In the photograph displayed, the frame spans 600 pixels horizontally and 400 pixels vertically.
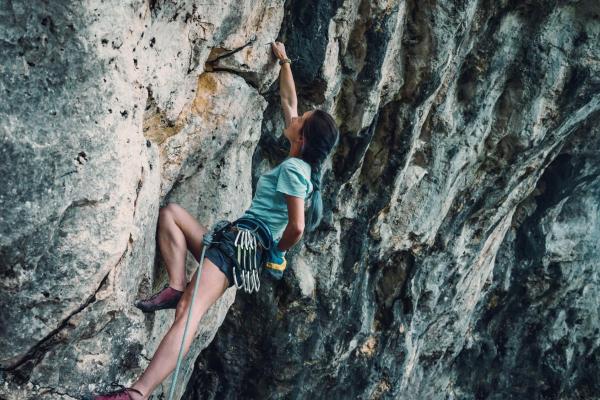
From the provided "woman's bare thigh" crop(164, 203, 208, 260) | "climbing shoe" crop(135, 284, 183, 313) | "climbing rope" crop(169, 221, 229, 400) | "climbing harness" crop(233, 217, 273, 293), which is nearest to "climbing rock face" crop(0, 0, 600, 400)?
"climbing shoe" crop(135, 284, 183, 313)

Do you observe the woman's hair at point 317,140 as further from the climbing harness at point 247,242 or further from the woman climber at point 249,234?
the climbing harness at point 247,242

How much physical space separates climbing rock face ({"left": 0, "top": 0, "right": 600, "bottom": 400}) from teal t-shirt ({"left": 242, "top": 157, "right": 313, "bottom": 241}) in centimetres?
69

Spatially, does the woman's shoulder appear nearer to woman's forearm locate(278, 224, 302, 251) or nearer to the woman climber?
the woman climber

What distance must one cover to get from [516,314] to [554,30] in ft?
18.3

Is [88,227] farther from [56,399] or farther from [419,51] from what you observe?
[419,51]

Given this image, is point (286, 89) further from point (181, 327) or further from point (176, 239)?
point (181, 327)

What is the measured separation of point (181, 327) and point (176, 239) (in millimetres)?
688

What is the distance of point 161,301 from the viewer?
180 inches

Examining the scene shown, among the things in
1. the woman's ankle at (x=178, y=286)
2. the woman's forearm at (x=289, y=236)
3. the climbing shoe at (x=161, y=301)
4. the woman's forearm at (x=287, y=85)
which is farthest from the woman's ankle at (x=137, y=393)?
the woman's forearm at (x=287, y=85)

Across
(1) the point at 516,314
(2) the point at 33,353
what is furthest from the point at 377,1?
(1) the point at 516,314

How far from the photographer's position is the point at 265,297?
28.7 feet

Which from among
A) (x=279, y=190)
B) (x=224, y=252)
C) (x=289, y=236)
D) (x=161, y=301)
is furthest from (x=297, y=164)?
(x=161, y=301)

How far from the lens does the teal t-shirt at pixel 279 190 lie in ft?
14.9

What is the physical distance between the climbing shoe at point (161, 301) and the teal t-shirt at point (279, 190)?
78cm
